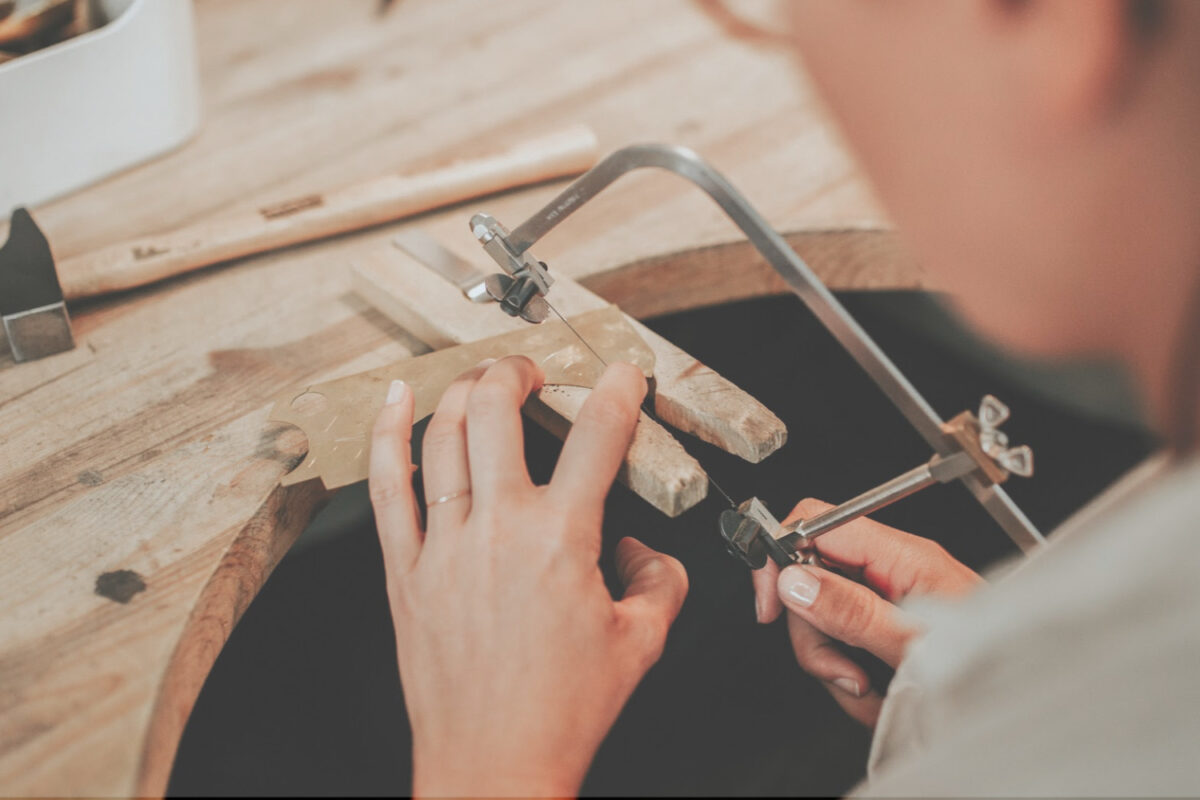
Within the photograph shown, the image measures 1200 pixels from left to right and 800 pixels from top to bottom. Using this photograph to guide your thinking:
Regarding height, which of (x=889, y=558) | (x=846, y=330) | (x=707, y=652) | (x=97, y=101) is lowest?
(x=707, y=652)

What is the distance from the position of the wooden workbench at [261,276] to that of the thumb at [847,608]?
0.30m

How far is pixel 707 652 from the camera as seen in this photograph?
115cm

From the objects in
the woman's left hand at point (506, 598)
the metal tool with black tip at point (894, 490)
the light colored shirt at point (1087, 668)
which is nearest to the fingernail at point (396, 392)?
the woman's left hand at point (506, 598)

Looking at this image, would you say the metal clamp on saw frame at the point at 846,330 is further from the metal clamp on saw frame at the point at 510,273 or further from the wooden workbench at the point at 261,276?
the wooden workbench at the point at 261,276

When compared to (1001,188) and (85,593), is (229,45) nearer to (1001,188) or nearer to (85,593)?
(85,593)

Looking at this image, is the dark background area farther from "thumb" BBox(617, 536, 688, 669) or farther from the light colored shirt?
the light colored shirt

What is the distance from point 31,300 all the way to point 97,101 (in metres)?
0.26

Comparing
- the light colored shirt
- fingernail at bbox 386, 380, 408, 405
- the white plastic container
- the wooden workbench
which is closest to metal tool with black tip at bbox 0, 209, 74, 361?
the wooden workbench

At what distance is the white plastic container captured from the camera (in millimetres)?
809

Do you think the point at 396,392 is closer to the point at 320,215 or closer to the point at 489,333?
the point at 489,333

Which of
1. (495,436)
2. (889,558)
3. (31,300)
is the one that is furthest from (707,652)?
(31,300)

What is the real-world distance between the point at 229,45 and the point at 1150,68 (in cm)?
109

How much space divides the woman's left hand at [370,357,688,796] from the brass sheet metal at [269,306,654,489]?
0.03 metres

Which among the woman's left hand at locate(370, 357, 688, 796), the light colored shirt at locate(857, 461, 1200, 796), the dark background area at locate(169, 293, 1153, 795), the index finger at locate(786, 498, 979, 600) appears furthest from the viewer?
the dark background area at locate(169, 293, 1153, 795)
